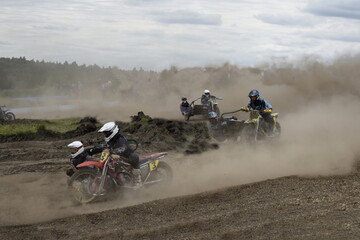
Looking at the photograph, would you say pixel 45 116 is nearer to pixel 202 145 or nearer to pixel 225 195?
pixel 202 145

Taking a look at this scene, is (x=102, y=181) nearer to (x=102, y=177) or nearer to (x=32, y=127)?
(x=102, y=177)

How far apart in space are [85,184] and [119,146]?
127cm

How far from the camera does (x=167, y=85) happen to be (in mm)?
47281

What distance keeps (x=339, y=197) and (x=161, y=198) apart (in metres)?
4.29

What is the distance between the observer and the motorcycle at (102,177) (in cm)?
1147

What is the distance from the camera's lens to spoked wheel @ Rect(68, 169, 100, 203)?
1145cm

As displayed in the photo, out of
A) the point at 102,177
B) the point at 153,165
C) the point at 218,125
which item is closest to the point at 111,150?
the point at 102,177

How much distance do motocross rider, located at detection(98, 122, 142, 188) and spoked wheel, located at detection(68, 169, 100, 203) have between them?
0.81m

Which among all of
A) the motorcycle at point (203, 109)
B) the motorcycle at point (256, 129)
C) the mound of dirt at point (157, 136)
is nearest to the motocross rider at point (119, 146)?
the mound of dirt at point (157, 136)

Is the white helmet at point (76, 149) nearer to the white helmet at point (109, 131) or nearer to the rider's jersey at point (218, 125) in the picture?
the white helmet at point (109, 131)

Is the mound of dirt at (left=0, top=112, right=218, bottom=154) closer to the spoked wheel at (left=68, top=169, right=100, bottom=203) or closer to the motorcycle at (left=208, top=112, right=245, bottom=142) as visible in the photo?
the motorcycle at (left=208, top=112, right=245, bottom=142)

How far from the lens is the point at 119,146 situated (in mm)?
11797

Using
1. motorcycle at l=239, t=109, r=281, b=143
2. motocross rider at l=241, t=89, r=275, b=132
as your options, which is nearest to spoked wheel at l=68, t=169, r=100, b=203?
motorcycle at l=239, t=109, r=281, b=143

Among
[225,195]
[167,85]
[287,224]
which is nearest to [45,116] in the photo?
[167,85]
